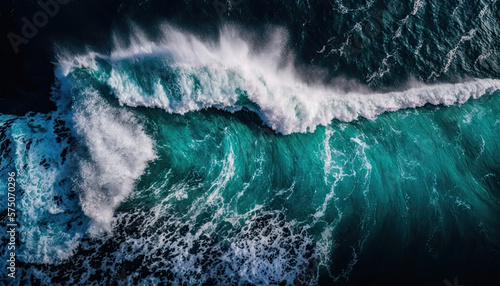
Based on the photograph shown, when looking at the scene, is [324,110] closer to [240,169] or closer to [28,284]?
[240,169]
